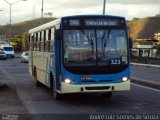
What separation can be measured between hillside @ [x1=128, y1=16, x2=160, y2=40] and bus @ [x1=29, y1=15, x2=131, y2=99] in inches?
4734

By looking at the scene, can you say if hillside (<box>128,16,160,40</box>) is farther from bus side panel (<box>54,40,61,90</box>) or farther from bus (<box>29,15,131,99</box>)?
bus (<box>29,15,131,99</box>)

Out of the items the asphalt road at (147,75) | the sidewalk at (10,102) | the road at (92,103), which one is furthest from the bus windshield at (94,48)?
the asphalt road at (147,75)

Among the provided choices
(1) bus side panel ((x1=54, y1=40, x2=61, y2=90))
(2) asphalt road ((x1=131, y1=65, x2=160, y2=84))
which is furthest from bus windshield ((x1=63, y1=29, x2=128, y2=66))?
(2) asphalt road ((x1=131, y1=65, x2=160, y2=84))

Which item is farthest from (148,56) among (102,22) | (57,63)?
(102,22)

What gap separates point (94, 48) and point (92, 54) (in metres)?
0.19

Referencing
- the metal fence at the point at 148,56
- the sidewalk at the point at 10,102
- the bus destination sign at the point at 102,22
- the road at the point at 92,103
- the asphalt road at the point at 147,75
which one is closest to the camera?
the sidewalk at the point at 10,102

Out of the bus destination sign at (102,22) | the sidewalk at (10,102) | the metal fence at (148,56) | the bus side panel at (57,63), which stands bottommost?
the metal fence at (148,56)

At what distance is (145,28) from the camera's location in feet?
473

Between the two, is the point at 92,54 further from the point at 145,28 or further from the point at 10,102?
the point at 145,28

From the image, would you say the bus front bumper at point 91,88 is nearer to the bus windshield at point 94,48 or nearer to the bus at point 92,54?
the bus at point 92,54

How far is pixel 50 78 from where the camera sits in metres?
18.3

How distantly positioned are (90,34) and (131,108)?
8.91 ft

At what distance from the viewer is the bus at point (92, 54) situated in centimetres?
1565

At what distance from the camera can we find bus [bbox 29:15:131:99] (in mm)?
15648
